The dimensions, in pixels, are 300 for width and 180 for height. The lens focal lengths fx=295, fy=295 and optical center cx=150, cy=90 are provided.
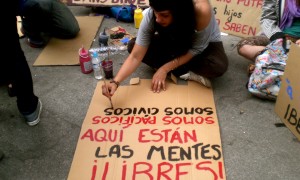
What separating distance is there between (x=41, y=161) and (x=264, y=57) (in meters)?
1.28

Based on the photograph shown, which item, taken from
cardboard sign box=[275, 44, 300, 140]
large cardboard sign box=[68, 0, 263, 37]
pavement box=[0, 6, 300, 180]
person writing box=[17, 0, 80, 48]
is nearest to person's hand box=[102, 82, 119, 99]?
pavement box=[0, 6, 300, 180]

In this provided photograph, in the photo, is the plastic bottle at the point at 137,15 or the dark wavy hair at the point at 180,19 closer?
the dark wavy hair at the point at 180,19

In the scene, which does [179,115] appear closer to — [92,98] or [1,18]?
[92,98]

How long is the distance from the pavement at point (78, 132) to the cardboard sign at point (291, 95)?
0.16ft

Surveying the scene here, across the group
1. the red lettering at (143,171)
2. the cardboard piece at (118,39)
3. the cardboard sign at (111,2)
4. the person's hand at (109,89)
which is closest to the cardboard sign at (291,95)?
the red lettering at (143,171)

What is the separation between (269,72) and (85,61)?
1139 mm

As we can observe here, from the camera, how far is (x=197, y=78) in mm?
1793

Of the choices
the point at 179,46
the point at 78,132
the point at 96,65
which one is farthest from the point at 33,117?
the point at 179,46

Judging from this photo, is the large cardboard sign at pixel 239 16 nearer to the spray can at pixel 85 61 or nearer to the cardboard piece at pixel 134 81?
the cardboard piece at pixel 134 81

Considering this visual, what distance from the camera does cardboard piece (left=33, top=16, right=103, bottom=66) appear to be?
2.17 meters

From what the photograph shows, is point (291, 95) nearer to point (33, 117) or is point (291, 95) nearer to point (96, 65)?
point (96, 65)

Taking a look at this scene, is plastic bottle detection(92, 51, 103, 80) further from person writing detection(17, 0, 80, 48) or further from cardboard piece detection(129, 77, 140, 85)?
person writing detection(17, 0, 80, 48)

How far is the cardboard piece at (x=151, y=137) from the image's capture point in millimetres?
1286

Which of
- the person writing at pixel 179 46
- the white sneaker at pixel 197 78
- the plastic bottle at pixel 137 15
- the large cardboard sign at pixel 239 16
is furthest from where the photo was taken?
the plastic bottle at pixel 137 15
